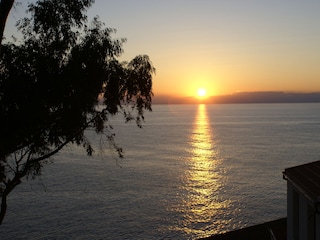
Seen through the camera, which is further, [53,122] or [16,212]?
[16,212]

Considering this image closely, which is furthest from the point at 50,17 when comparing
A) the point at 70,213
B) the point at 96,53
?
the point at 70,213

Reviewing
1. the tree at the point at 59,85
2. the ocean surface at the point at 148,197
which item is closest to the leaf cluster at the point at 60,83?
the tree at the point at 59,85

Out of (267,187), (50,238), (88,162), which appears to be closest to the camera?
(50,238)

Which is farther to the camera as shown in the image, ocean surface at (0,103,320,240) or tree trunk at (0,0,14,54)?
ocean surface at (0,103,320,240)

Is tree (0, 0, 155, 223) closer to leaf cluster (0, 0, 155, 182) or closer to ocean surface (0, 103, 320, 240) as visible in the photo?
leaf cluster (0, 0, 155, 182)

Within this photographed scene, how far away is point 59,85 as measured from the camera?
45.4 feet

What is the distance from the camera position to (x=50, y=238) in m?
34.1

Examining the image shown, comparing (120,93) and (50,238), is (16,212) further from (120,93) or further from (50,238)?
(120,93)

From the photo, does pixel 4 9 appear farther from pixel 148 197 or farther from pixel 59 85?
pixel 148 197

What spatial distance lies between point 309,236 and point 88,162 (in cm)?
6788

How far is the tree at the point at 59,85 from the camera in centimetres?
1347

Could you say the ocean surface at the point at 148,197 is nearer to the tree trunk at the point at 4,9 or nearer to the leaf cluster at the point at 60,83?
the leaf cluster at the point at 60,83

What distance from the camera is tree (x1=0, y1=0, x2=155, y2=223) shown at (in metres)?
13.5

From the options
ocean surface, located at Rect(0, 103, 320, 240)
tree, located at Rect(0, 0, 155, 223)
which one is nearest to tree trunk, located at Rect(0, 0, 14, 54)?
tree, located at Rect(0, 0, 155, 223)
